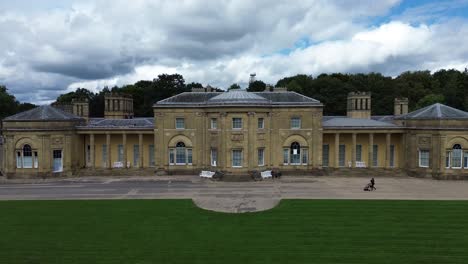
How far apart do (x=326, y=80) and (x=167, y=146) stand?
53.7 m

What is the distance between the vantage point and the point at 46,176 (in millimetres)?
41219

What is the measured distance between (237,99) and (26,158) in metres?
22.6

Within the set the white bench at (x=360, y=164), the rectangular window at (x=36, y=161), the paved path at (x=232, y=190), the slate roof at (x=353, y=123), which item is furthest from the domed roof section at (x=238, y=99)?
the rectangular window at (x=36, y=161)

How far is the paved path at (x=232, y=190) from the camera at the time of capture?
2905 cm

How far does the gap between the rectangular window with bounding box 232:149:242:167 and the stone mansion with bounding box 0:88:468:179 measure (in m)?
0.10

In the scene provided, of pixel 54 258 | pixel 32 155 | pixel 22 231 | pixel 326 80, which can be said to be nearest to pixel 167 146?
pixel 32 155

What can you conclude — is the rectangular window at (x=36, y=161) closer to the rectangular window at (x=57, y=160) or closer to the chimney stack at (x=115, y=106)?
the rectangular window at (x=57, y=160)

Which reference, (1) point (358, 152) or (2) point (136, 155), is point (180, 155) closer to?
(2) point (136, 155)

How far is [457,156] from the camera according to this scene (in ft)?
131

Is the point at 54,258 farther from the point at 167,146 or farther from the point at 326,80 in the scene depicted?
the point at 326,80

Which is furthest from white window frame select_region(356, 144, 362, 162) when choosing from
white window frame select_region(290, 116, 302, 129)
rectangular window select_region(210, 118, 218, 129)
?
rectangular window select_region(210, 118, 218, 129)

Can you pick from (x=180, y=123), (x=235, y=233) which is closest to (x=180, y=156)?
(x=180, y=123)

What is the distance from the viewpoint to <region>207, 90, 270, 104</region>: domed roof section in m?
40.1

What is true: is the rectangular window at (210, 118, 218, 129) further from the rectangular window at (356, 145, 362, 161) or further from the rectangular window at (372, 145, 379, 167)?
the rectangular window at (372, 145, 379, 167)
